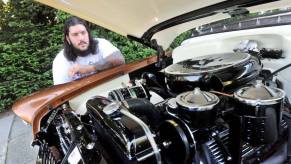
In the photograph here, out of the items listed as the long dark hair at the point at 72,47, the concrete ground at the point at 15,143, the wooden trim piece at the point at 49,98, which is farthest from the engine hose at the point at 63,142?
the concrete ground at the point at 15,143

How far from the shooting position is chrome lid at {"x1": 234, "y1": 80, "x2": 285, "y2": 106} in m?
0.72

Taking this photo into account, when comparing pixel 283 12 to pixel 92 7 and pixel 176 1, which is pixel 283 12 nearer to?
pixel 176 1

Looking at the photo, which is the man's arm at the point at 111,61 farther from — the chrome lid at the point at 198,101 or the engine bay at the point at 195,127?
the chrome lid at the point at 198,101

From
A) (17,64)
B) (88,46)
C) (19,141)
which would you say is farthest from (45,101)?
(17,64)

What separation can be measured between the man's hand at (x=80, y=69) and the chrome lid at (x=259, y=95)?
140 cm

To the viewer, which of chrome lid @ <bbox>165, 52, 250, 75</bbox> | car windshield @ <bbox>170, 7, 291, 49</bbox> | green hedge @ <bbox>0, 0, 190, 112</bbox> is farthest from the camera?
green hedge @ <bbox>0, 0, 190, 112</bbox>

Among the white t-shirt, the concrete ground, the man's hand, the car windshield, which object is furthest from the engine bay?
the concrete ground

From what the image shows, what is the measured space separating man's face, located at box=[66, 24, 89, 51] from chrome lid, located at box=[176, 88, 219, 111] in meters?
1.60

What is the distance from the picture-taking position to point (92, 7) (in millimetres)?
1191

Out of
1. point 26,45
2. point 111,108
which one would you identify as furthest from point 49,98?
point 26,45

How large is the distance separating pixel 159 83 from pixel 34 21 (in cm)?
364

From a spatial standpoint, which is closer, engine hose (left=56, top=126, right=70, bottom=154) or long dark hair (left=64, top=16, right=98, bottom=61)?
engine hose (left=56, top=126, right=70, bottom=154)

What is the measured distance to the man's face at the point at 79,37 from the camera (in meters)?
2.22

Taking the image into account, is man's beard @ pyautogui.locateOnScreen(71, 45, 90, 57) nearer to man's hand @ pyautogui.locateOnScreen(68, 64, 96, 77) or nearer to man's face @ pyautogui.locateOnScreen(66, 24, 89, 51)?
man's face @ pyautogui.locateOnScreen(66, 24, 89, 51)
